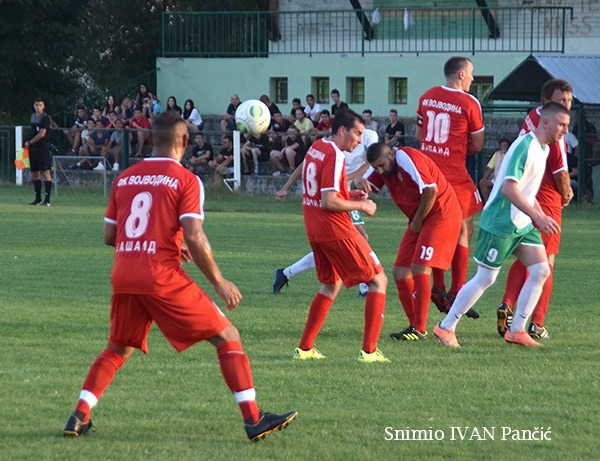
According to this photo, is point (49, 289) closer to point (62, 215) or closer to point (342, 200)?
point (342, 200)

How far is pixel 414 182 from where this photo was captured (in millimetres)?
9688

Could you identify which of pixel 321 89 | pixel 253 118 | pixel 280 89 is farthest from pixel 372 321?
pixel 280 89

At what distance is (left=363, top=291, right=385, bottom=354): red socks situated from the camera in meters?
8.75

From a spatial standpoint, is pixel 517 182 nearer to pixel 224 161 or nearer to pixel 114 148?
pixel 224 161

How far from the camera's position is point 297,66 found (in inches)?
1384

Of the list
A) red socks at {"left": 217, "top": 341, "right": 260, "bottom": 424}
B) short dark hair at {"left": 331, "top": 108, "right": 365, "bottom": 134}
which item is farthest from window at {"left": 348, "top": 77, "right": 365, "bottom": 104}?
red socks at {"left": 217, "top": 341, "right": 260, "bottom": 424}

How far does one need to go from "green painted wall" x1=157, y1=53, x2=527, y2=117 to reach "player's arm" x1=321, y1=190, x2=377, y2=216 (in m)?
24.1

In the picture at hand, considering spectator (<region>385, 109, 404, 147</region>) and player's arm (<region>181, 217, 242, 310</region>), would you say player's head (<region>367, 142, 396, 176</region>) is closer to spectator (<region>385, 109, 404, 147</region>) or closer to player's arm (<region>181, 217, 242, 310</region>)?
player's arm (<region>181, 217, 242, 310</region>)

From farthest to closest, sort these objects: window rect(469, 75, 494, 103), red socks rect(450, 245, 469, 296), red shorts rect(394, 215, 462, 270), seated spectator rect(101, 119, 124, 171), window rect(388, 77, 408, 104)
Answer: window rect(388, 77, 408, 104) → window rect(469, 75, 494, 103) → seated spectator rect(101, 119, 124, 171) → red socks rect(450, 245, 469, 296) → red shorts rect(394, 215, 462, 270)

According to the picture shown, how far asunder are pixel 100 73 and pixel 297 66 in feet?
40.8

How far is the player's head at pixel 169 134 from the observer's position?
6504mm

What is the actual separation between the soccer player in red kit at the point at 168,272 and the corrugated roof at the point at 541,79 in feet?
66.3

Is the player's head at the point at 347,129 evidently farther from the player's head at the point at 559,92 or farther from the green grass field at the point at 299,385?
the player's head at the point at 559,92

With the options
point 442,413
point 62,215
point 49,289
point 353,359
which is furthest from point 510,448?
point 62,215
